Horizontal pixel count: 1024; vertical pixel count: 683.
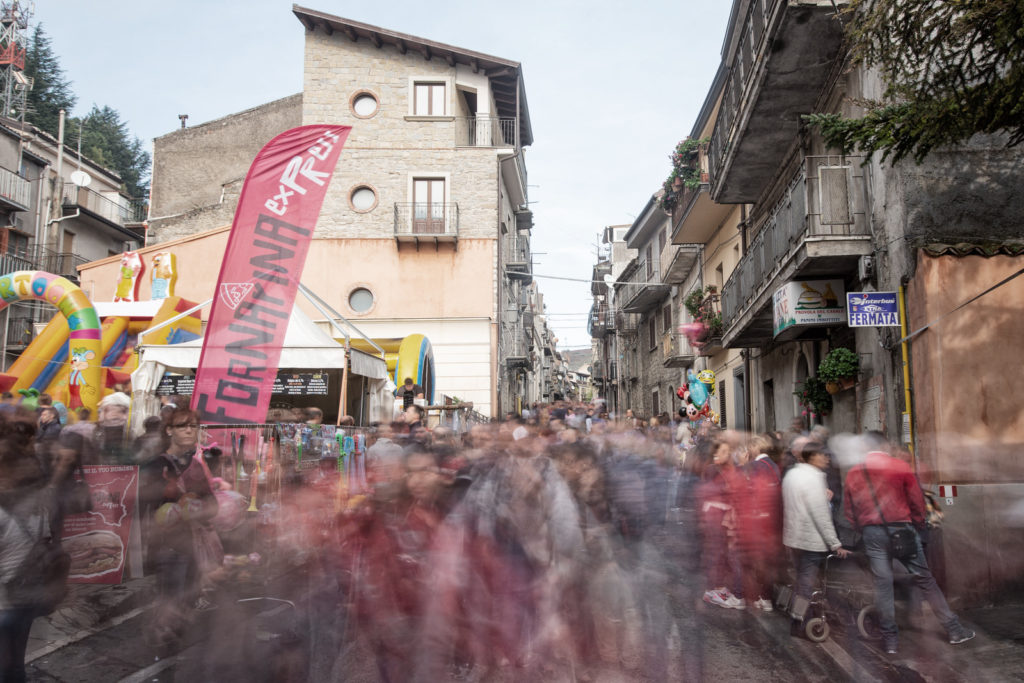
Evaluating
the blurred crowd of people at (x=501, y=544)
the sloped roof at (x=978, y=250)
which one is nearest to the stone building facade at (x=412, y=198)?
the blurred crowd of people at (x=501, y=544)

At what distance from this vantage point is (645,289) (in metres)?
30.5

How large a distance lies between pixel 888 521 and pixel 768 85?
822 centimetres

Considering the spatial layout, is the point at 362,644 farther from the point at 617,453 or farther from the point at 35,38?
the point at 35,38

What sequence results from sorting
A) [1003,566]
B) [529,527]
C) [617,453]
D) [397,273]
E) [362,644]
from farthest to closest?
[397,273], [617,453], [1003,566], [362,644], [529,527]

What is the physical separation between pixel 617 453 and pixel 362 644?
123 inches

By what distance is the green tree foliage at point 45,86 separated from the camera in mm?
41188

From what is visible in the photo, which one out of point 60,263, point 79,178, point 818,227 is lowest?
point 818,227

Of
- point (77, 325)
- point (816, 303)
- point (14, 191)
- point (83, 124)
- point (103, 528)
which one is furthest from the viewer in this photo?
point (83, 124)

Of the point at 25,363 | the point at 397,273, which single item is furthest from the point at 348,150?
Answer: the point at 25,363

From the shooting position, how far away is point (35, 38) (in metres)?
44.4

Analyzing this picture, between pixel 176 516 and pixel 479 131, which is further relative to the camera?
pixel 479 131

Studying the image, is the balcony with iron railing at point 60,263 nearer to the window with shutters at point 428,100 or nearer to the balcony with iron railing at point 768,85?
the window with shutters at point 428,100

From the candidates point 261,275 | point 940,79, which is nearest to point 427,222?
point 261,275

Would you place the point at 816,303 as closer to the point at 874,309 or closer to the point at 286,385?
the point at 874,309
